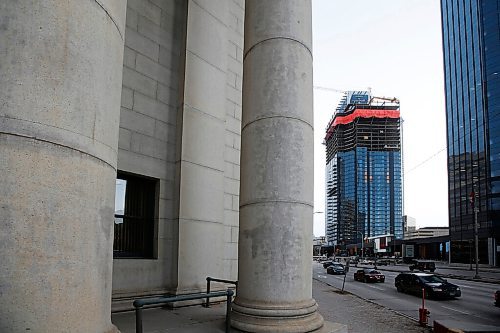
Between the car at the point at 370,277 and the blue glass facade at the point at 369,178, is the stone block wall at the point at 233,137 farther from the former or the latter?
the blue glass facade at the point at 369,178

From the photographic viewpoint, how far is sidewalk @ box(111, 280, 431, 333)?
7391 millimetres

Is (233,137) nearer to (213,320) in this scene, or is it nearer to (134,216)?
(134,216)

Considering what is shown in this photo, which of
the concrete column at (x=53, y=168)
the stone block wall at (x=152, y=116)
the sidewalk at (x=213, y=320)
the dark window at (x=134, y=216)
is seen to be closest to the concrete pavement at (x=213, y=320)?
the sidewalk at (x=213, y=320)

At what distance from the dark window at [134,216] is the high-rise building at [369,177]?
15319 cm

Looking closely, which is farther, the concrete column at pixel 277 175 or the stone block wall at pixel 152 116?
the stone block wall at pixel 152 116

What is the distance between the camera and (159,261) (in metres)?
9.79

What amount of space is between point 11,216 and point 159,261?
243 inches

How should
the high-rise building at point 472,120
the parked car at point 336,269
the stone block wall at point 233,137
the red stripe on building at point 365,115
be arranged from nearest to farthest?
1. the stone block wall at point 233,137
2. the parked car at point 336,269
3. the high-rise building at point 472,120
4. the red stripe on building at point 365,115

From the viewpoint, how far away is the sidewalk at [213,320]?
7.39 meters

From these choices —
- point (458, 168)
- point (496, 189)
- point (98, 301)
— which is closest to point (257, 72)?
point (98, 301)

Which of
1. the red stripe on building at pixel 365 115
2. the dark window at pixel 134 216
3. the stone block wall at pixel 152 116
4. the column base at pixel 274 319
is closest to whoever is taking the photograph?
the column base at pixel 274 319

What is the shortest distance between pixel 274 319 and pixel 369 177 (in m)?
159

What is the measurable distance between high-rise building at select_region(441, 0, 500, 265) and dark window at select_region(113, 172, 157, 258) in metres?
59.0

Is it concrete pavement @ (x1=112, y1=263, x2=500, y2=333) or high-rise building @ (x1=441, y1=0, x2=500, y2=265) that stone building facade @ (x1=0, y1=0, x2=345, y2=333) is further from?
high-rise building @ (x1=441, y1=0, x2=500, y2=265)
